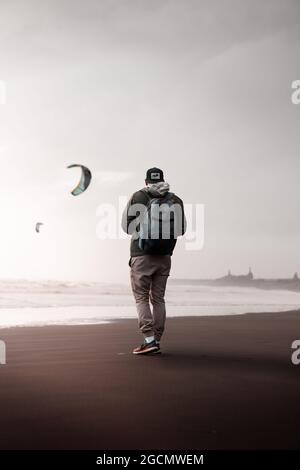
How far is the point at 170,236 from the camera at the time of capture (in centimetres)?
534

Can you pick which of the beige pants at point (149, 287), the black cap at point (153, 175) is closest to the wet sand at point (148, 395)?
the beige pants at point (149, 287)

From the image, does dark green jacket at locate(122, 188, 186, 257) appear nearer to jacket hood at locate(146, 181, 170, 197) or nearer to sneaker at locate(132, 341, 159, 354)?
jacket hood at locate(146, 181, 170, 197)

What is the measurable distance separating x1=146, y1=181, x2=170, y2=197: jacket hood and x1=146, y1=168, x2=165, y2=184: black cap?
0.19 feet

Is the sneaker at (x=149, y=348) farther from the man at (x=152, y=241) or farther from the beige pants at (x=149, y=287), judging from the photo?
the beige pants at (x=149, y=287)

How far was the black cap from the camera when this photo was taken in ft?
17.8

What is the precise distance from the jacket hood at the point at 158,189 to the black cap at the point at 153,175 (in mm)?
58

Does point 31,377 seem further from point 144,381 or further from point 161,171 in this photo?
point 161,171

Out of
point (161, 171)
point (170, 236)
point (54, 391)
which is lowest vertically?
point (54, 391)

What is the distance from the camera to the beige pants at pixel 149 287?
5348 mm

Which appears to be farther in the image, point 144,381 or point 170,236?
point 170,236

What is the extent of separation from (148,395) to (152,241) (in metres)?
1.98
